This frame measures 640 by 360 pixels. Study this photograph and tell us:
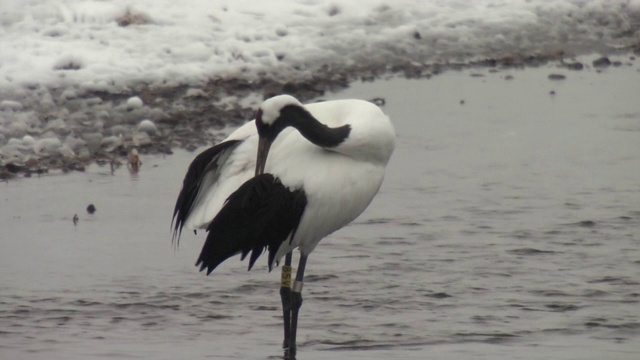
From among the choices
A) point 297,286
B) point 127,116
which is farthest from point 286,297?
point 127,116

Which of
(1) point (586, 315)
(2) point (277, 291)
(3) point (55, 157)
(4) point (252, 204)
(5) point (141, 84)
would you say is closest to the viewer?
(4) point (252, 204)

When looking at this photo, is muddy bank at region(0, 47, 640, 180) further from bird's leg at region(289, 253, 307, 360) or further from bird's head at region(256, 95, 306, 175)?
bird's head at region(256, 95, 306, 175)

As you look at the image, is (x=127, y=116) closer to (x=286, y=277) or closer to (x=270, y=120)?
(x=286, y=277)

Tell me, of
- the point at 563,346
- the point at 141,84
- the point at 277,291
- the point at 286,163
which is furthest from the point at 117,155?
the point at 563,346

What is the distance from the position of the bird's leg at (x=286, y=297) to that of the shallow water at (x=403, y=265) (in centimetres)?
9

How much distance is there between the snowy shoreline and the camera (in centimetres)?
1177

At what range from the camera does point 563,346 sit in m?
7.50

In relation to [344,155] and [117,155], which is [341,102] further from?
[117,155]

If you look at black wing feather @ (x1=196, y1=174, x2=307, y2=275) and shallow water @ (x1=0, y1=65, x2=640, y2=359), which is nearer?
black wing feather @ (x1=196, y1=174, x2=307, y2=275)

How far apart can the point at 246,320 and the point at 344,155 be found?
1.00m

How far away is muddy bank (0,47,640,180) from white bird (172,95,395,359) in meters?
3.29

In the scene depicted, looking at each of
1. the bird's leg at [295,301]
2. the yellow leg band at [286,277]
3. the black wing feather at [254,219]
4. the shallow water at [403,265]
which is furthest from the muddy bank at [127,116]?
the black wing feather at [254,219]

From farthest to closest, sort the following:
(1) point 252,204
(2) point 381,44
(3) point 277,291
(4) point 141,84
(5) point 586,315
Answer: (2) point 381,44, (4) point 141,84, (3) point 277,291, (5) point 586,315, (1) point 252,204

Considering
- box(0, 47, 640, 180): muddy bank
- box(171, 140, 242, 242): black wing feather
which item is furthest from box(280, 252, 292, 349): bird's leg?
box(0, 47, 640, 180): muddy bank
